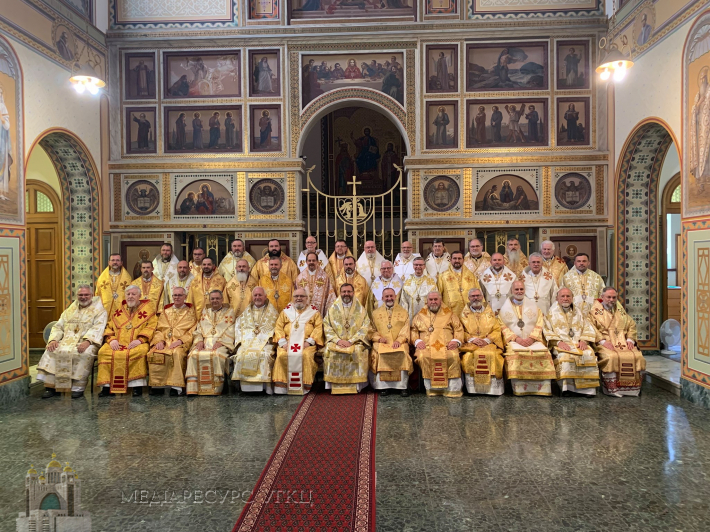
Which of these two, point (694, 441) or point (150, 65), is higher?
point (150, 65)

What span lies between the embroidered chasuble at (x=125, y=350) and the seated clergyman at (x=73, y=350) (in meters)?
0.16

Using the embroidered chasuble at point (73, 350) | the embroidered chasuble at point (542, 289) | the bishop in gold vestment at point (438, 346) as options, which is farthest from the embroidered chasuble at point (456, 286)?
the embroidered chasuble at point (73, 350)

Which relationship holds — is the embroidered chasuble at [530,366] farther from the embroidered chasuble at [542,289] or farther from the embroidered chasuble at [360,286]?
the embroidered chasuble at [360,286]

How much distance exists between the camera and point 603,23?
1006 centimetres

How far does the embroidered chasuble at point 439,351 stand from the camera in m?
7.07

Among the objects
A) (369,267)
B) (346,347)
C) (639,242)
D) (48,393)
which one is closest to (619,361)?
(639,242)

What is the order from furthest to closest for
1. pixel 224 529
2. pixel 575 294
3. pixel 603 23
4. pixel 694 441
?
pixel 603 23 < pixel 575 294 < pixel 694 441 < pixel 224 529

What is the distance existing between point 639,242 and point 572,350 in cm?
373

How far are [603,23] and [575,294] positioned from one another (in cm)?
559

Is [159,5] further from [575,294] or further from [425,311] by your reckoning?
[575,294]

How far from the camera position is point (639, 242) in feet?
31.2

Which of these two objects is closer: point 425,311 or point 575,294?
point 425,311

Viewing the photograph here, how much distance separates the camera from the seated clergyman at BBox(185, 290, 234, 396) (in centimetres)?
725

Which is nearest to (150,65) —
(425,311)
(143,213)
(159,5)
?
(159,5)
